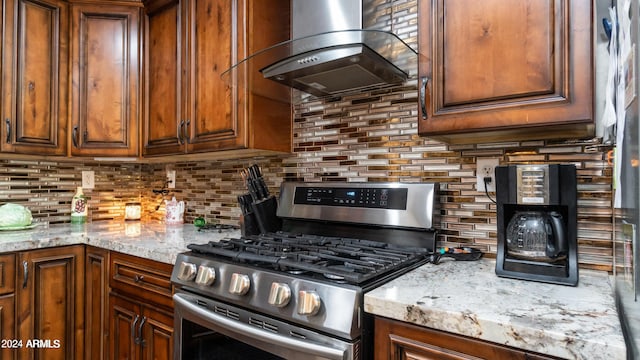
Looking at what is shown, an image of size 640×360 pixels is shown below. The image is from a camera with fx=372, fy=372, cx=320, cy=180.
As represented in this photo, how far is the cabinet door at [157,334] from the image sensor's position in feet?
4.80

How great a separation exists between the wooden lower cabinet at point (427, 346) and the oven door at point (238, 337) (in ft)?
0.23

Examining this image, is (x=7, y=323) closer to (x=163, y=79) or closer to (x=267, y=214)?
(x=267, y=214)

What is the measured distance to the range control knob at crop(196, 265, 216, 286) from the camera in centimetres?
120

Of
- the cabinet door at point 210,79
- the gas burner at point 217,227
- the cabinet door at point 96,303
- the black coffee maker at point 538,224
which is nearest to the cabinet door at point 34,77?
the cabinet door at point 96,303

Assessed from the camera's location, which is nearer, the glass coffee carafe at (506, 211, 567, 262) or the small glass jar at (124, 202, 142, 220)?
the glass coffee carafe at (506, 211, 567, 262)

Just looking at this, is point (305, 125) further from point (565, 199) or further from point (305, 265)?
point (565, 199)

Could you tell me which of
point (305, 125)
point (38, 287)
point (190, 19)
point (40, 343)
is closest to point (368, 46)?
point (305, 125)

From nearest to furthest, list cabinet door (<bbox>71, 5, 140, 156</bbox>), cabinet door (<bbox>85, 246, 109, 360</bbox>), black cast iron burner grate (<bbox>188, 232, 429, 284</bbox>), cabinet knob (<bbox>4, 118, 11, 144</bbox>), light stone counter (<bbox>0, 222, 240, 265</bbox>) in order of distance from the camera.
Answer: black cast iron burner grate (<bbox>188, 232, 429, 284</bbox>) → light stone counter (<bbox>0, 222, 240, 265</bbox>) → cabinet door (<bbox>85, 246, 109, 360</bbox>) → cabinet knob (<bbox>4, 118, 11, 144</bbox>) → cabinet door (<bbox>71, 5, 140, 156</bbox>)

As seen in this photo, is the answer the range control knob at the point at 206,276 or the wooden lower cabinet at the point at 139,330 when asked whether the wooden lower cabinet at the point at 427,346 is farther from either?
the wooden lower cabinet at the point at 139,330

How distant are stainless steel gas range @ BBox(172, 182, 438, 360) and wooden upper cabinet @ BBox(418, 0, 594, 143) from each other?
1.17 ft

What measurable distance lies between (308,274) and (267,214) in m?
0.77

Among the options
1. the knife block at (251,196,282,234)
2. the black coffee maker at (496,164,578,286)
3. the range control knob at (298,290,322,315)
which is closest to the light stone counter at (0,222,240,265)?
the knife block at (251,196,282,234)

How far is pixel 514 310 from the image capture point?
0.79 meters

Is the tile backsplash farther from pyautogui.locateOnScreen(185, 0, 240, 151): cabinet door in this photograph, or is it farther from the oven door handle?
the oven door handle
